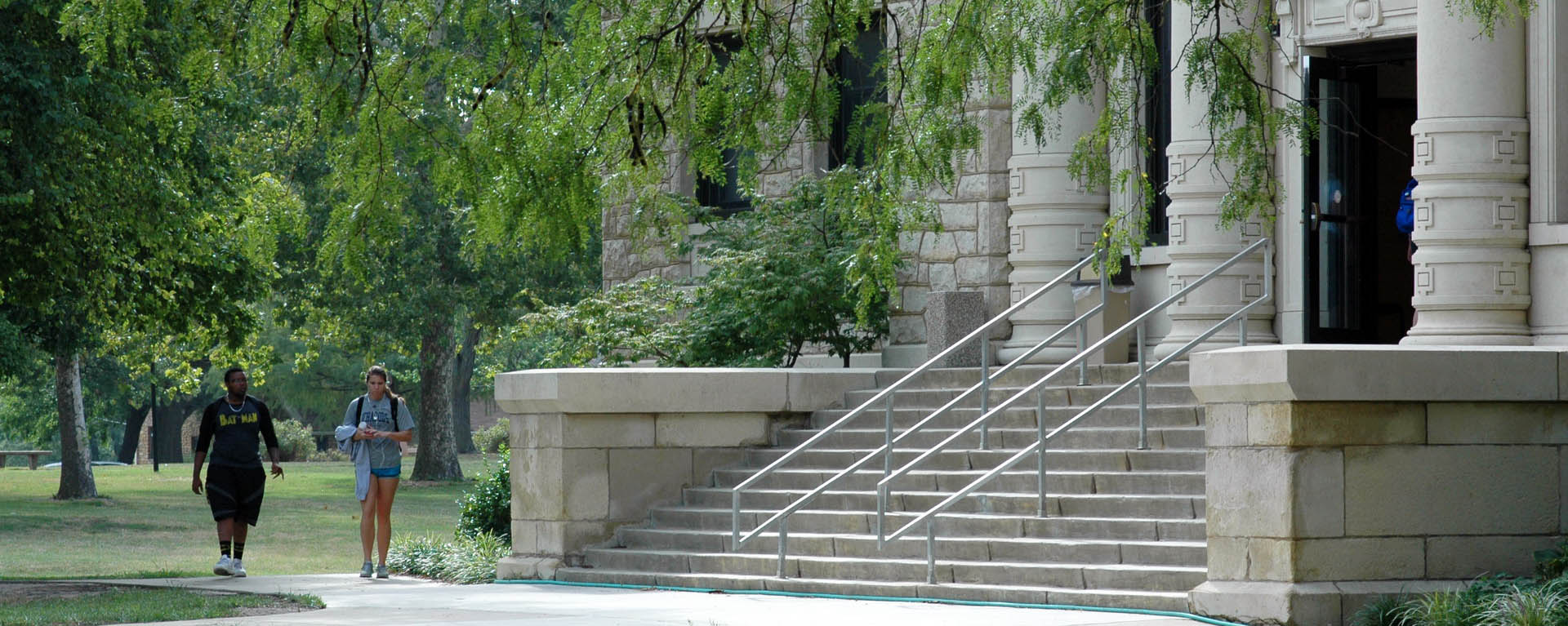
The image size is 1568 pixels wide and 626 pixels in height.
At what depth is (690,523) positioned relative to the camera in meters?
14.0

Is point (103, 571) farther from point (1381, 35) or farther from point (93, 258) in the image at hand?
point (1381, 35)

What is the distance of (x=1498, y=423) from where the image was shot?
10594 mm

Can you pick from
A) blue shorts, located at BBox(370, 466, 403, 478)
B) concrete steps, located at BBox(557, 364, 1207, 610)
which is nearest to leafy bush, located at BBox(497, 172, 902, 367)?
concrete steps, located at BBox(557, 364, 1207, 610)

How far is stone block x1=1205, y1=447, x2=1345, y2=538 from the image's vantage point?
10195mm

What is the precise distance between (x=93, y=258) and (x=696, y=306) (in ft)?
17.6

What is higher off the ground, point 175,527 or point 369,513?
point 369,513

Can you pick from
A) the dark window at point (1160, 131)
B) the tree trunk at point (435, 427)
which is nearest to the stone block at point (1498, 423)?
the dark window at point (1160, 131)

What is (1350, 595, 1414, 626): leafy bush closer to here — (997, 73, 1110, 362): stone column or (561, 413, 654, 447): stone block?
(561, 413, 654, 447): stone block

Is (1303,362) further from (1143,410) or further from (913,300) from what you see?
(913,300)

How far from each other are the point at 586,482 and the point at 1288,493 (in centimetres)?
547

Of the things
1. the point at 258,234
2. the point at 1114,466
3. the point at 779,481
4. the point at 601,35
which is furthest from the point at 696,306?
the point at 258,234

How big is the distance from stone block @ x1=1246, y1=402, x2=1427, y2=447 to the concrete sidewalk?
1051 mm

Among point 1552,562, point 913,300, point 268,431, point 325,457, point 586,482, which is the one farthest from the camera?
point 325,457

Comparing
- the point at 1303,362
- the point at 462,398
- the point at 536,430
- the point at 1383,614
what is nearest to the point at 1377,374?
the point at 1303,362
